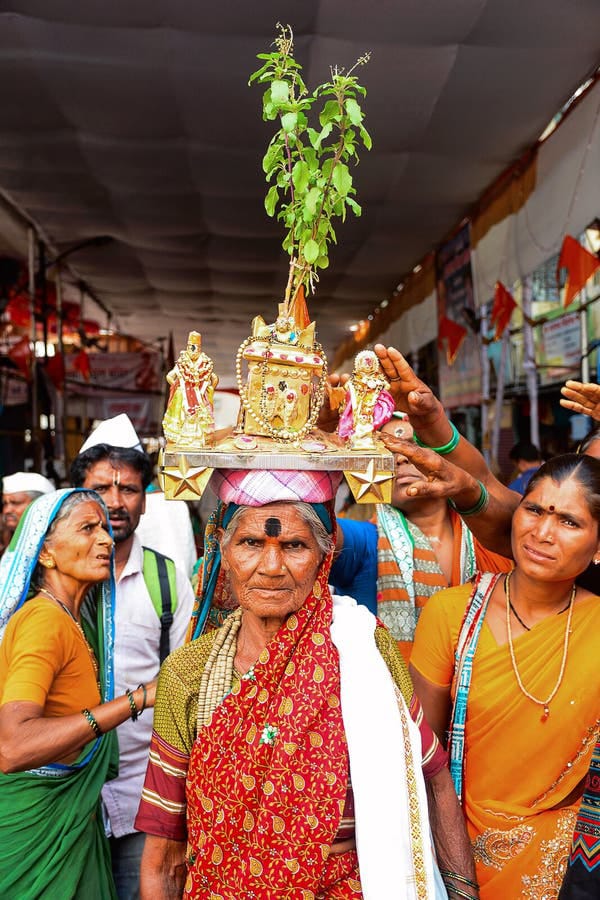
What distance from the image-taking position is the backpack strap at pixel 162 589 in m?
3.01

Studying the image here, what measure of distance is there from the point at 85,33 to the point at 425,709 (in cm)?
374

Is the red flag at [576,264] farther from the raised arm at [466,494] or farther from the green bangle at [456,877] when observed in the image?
the green bangle at [456,877]

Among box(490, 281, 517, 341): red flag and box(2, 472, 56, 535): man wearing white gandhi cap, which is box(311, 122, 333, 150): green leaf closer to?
box(2, 472, 56, 535): man wearing white gandhi cap

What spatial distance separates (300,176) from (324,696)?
1.22 meters

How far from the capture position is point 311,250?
5.93 feet

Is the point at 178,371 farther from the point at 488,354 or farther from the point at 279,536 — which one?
the point at 488,354

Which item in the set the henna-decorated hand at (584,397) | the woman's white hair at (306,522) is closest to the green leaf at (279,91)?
the woman's white hair at (306,522)

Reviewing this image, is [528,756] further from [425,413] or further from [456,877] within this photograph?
[425,413]

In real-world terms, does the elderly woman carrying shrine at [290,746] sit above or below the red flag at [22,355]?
below

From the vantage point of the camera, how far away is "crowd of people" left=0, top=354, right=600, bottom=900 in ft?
A: 5.41

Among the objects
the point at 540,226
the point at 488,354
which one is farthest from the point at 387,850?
the point at 488,354

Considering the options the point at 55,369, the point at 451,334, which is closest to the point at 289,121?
the point at 451,334

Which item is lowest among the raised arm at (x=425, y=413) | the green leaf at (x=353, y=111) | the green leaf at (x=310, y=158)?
the raised arm at (x=425, y=413)

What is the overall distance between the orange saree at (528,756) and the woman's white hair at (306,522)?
2.28 ft
